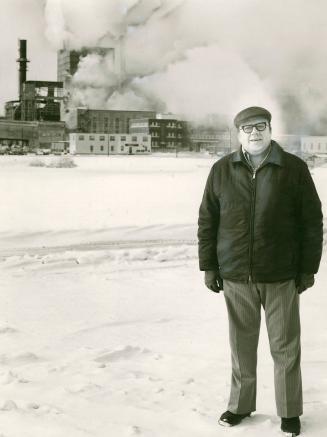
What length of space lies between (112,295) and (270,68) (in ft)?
6.32

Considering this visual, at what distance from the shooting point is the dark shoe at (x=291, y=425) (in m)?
1.83

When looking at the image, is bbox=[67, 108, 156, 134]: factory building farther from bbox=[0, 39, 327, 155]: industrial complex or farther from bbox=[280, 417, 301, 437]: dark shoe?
bbox=[280, 417, 301, 437]: dark shoe

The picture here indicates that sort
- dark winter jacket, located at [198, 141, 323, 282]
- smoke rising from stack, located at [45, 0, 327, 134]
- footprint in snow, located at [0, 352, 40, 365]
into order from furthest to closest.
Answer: smoke rising from stack, located at [45, 0, 327, 134]
footprint in snow, located at [0, 352, 40, 365]
dark winter jacket, located at [198, 141, 323, 282]

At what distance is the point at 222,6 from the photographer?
419 cm

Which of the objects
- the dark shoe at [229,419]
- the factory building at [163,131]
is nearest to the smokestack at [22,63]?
the factory building at [163,131]

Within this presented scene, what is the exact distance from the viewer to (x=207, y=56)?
4223 millimetres

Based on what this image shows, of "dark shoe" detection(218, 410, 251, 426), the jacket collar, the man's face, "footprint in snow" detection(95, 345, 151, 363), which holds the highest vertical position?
the man's face

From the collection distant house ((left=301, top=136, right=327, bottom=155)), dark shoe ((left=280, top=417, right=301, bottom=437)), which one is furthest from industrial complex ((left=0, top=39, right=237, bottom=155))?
dark shoe ((left=280, top=417, right=301, bottom=437))

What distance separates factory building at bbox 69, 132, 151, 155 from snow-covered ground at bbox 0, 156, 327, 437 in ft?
0.24

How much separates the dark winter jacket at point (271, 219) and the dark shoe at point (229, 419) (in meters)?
0.42

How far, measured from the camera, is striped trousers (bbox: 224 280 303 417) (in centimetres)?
184

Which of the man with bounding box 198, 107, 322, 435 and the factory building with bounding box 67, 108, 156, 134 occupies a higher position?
the factory building with bounding box 67, 108, 156, 134

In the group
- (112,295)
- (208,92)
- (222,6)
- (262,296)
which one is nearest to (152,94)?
(208,92)

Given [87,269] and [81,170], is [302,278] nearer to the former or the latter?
[87,269]
